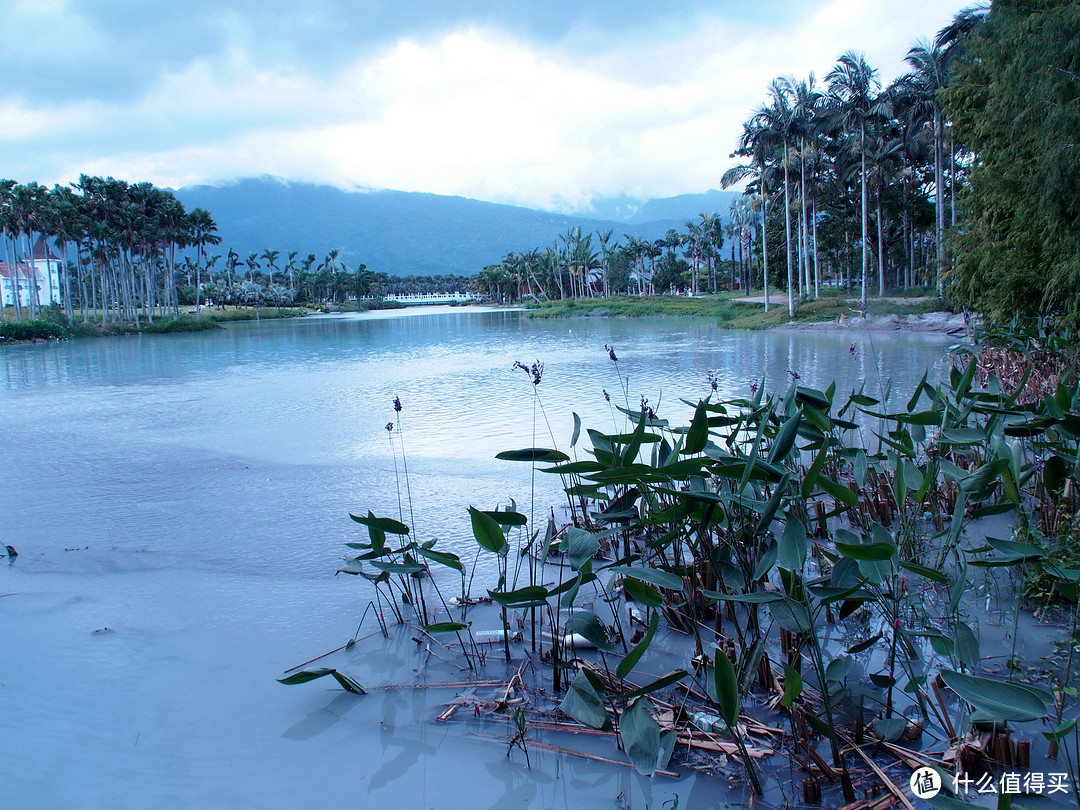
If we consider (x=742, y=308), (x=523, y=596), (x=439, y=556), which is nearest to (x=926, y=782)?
(x=523, y=596)

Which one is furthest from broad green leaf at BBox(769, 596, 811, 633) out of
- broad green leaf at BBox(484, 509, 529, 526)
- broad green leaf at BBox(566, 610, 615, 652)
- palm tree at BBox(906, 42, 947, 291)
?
palm tree at BBox(906, 42, 947, 291)

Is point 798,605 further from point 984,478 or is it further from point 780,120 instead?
point 780,120

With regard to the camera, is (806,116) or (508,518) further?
(806,116)

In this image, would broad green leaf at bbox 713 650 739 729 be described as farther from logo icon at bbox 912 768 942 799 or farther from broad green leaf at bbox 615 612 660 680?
logo icon at bbox 912 768 942 799

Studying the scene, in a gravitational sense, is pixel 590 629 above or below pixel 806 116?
below

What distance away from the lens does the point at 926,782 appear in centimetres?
198

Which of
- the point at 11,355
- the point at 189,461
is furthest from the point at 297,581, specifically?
the point at 11,355

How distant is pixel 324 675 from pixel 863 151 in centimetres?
3207

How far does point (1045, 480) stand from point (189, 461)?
813 cm

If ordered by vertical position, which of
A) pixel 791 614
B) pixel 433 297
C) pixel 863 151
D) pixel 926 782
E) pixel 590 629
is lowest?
pixel 926 782

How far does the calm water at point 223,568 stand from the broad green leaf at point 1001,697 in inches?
40.8

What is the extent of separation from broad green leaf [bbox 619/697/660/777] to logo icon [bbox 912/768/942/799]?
724 mm

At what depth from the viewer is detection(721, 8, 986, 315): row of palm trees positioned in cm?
2712

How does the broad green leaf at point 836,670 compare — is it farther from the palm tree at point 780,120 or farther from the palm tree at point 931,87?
the palm tree at point 780,120
